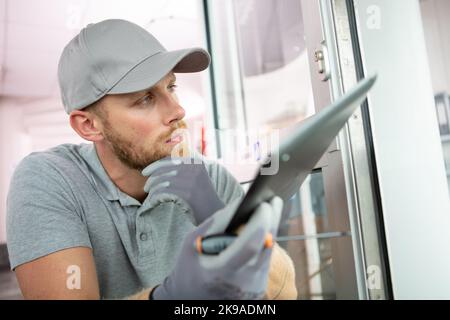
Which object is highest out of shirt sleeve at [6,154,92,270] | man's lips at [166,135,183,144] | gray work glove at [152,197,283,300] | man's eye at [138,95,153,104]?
man's eye at [138,95,153,104]

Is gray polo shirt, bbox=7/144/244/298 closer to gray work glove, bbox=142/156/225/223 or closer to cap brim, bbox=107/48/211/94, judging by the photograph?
gray work glove, bbox=142/156/225/223

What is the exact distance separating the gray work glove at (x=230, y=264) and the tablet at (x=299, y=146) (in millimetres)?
11

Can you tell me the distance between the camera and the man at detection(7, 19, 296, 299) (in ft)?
2.22

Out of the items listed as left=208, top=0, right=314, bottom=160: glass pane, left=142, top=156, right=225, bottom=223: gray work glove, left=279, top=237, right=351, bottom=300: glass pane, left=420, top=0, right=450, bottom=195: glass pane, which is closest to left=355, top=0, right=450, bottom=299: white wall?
left=420, top=0, right=450, bottom=195: glass pane

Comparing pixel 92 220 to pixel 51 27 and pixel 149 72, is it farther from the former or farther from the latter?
pixel 51 27

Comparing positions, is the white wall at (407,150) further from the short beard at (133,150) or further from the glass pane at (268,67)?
the glass pane at (268,67)

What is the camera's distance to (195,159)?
2.84 feet

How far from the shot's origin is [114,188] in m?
0.86

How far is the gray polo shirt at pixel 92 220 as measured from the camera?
0.69 metres

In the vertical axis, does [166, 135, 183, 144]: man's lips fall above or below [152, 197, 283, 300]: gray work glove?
above

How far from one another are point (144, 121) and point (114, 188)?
170 millimetres

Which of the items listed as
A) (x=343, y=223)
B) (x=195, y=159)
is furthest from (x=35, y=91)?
(x=343, y=223)

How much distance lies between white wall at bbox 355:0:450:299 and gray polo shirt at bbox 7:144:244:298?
46 centimetres

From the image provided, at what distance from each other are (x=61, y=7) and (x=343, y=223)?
1.64 m
